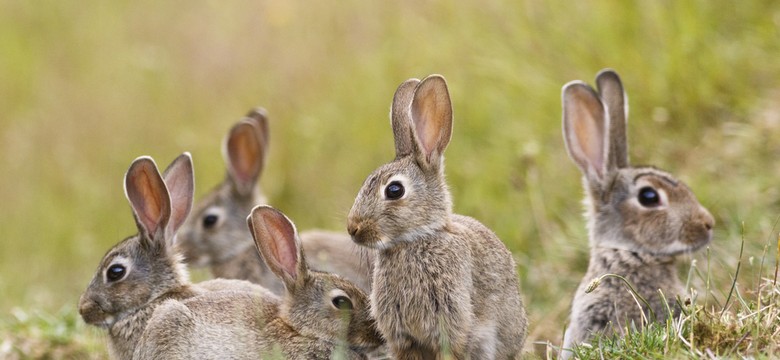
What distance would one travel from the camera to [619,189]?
655 cm

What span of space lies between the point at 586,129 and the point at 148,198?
2467 millimetres

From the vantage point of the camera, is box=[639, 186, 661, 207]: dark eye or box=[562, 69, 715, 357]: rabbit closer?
box=[562, 69, 715, 357]: rabbit

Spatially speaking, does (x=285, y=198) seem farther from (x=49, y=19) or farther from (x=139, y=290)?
(x=49, y=19)

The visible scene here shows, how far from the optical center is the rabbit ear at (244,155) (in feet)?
27.1

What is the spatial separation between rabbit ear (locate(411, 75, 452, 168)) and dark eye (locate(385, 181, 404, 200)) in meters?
0.22

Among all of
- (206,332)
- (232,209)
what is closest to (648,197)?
(206,332)

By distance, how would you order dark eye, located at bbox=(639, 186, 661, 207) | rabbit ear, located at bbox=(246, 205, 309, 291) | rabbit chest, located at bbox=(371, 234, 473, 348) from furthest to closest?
dark eye, located at bbox=(639, 186, 661, 207)
rabbit ear, located at bbox=(246, 205, 309, 291)
rabbit chest, located at bbox=(371, 234, 473, 348)

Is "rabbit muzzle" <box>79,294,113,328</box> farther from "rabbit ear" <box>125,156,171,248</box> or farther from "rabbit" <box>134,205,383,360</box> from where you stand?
"rabbit" <box>134,205,383,360</box>

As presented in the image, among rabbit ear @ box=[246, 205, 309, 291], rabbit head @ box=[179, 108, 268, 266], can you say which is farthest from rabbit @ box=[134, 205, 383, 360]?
rabbit head @ box=[179, 108, 268, 266]

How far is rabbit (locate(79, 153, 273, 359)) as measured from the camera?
593 cm

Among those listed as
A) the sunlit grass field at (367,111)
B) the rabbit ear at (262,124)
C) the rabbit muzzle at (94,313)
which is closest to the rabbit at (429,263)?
the sunlit grass field at (367,111)

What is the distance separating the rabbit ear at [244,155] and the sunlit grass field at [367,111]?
76 centimetres

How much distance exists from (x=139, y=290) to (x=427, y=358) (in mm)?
1697

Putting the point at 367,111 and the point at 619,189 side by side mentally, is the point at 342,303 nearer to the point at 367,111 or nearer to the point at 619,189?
the point at 619,189
